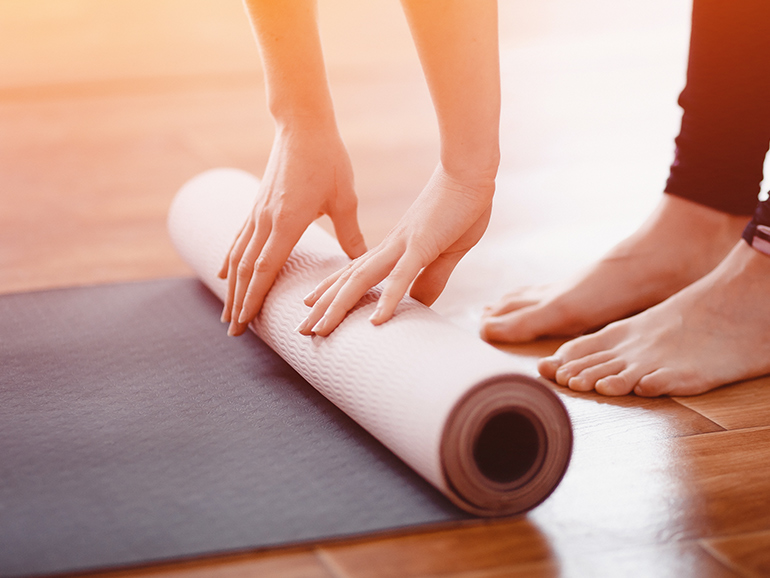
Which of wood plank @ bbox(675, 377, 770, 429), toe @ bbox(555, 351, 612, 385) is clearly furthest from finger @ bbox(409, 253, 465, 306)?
wood plank @ bbox(675, 377, 770, 429)

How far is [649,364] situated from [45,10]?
373cm

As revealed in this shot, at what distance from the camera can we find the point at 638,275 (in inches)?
52.1

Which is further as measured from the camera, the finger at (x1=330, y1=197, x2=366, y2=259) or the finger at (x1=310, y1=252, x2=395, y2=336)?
the finger at (x1=330, y1=197, x2=366, y2=259)

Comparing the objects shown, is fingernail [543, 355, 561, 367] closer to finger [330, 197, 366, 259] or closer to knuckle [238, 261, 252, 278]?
finger [330, 197, 366, 259]

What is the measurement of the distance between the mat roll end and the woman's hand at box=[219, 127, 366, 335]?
0.43 m

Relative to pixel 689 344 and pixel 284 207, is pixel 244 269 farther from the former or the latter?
pixel 689 344

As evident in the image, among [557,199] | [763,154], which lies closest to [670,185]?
[763,154]

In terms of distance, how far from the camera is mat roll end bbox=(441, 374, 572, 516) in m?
0.79

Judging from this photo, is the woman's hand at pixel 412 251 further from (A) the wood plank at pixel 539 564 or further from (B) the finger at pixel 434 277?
(A) the wood plank at pixel 539 564

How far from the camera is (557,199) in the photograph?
204 centimetres

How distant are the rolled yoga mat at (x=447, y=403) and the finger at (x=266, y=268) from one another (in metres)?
0.12

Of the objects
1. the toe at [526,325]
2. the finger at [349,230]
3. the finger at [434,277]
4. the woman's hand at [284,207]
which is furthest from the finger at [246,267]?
the toe at [526,325]

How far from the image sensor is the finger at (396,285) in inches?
37.5

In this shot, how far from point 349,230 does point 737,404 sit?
0.58 meters
